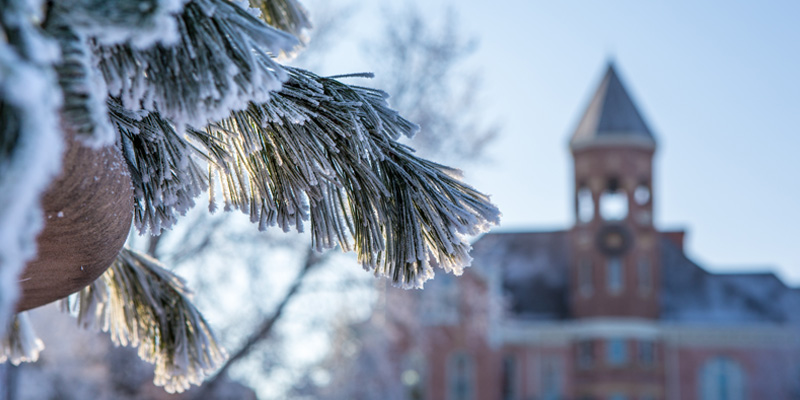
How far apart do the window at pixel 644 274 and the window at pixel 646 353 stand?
6.01 feet

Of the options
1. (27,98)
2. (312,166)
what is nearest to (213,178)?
(312,166)

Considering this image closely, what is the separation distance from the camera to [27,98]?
1504mm

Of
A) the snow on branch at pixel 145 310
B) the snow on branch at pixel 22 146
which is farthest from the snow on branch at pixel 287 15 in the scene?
the snow on branch at pixel 22 146

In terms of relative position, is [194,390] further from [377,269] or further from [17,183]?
[17,183]

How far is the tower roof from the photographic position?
107 feet

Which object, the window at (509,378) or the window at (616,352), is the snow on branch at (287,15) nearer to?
the window at (616,352)

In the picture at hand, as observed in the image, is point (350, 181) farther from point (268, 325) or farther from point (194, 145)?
point (268, 325)

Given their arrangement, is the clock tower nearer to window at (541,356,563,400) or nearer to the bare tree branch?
→ window at (541,356,563,400)

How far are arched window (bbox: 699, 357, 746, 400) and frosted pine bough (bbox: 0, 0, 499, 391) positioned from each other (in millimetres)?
31525

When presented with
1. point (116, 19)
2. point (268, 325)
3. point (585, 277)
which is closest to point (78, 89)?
point (116, 19)

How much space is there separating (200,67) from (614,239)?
3193 centimetres

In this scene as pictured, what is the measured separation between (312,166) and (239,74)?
2.99 ft

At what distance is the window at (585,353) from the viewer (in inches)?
1264

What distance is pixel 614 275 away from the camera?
32.8 meters
